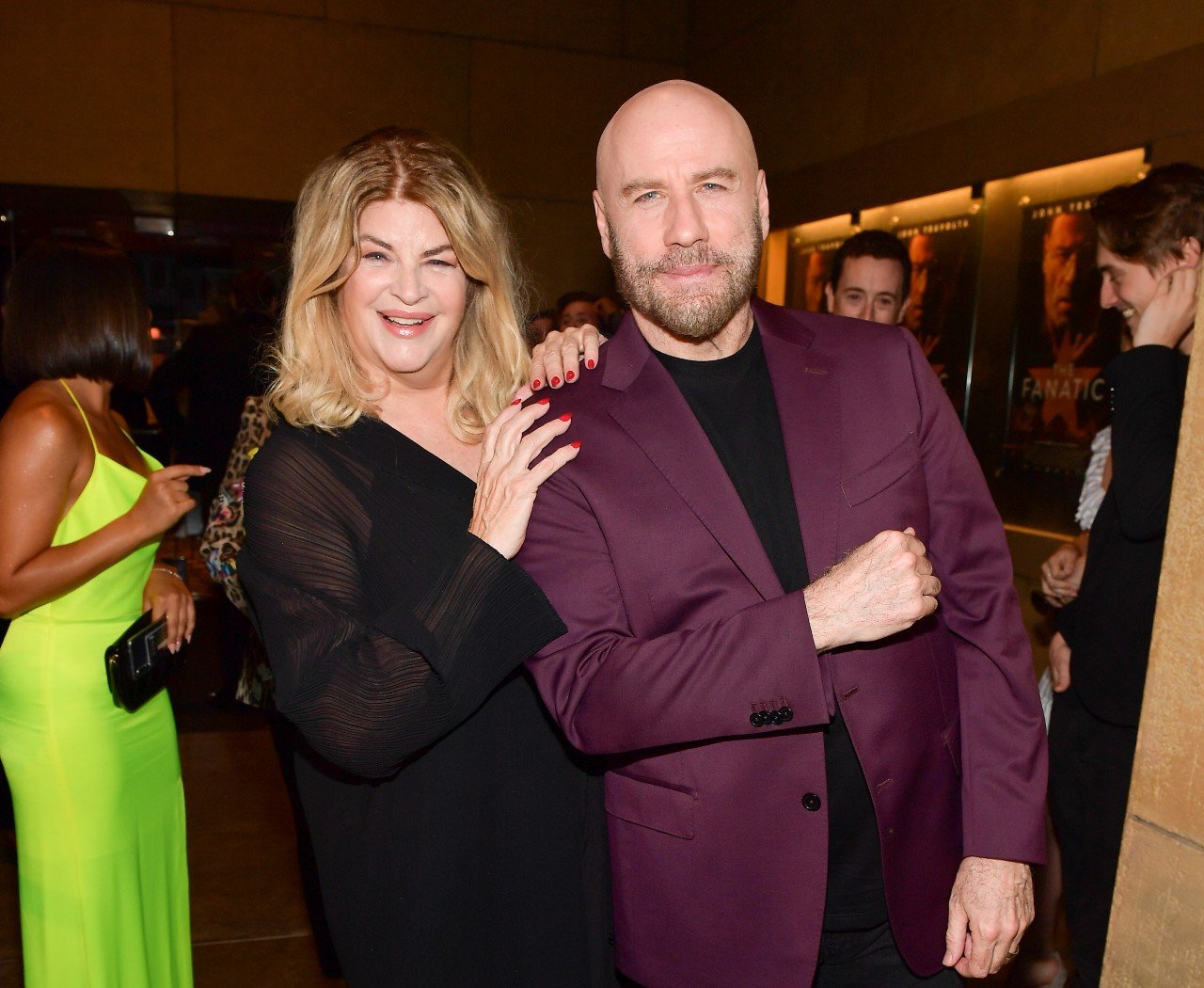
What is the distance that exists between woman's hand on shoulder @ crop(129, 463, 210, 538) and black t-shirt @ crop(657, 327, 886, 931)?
1.33m

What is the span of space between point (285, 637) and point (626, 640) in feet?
1.83

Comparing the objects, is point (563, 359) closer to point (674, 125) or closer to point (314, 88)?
point (674, 125)

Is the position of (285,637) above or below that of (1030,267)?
below

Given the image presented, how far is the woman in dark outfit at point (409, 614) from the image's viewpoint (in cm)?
156

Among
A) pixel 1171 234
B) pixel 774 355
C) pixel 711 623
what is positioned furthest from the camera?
pixel 1171 234

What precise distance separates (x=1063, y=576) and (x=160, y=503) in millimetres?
2366

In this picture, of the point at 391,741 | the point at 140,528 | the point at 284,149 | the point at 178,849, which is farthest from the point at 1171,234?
the point at 284,149

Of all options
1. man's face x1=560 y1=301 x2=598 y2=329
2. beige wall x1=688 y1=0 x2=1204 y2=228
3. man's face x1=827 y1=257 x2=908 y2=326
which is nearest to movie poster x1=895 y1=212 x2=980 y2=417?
beige wall x1=688 y1=0 x2=1204 y2=228

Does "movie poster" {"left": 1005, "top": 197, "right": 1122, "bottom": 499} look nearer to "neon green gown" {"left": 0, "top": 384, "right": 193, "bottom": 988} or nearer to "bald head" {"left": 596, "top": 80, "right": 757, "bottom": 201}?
"bald head" {"left": 596, "top": 80, "right": 757, "bottom": 201}

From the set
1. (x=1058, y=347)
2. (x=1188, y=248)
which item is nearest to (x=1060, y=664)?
(x=1188, y=248)

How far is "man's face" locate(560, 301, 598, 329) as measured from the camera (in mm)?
5375

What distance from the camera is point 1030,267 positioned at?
484 cm

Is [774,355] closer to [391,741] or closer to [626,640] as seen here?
[626,640]

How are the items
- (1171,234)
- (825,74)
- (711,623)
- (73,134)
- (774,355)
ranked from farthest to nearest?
1. (73,134)
2. (825,74)
3. (1171,234)
4. (774,355)
5. (711,623)
